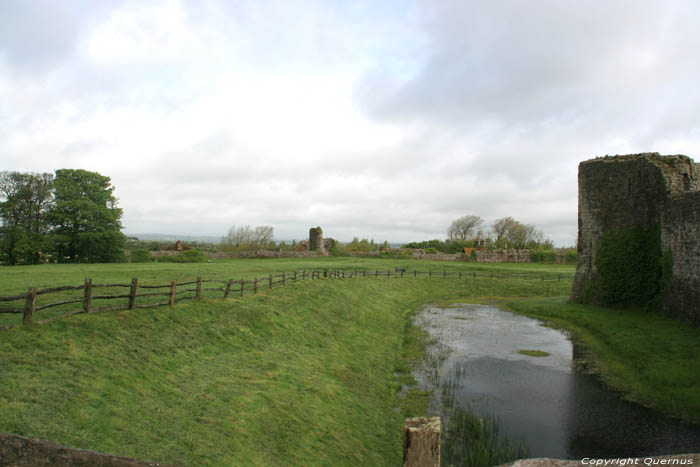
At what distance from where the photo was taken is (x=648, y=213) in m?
20.8

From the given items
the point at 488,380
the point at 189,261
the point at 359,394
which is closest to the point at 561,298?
the point at 488,380

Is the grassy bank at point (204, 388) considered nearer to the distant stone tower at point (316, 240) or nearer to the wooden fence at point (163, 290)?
the wooden fence at point (163, 290)

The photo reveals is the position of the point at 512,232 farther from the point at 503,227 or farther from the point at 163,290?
the point at 163,290

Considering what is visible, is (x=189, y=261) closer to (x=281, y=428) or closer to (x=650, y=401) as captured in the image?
(x=281, y=428)

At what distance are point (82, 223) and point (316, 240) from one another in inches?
1184

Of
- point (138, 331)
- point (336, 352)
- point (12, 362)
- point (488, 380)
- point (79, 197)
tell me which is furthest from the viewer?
point (79, 197)

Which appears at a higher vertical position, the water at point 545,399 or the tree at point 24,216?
the tree at point 24,216

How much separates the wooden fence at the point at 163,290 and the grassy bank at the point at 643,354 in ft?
48.7

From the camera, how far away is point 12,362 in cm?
779

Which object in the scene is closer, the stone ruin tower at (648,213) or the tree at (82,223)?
the stone ruin tower at (648,213)

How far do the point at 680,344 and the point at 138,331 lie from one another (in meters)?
18.4

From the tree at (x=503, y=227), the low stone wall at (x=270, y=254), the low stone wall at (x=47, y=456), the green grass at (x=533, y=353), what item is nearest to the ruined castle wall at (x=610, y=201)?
the green grass at (x=533, y=353)

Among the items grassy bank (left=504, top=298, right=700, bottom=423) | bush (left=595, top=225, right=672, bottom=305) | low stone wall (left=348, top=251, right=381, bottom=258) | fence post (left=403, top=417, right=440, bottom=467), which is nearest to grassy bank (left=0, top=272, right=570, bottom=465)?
fence post (left=403, top=417, right=440, bottom=467)

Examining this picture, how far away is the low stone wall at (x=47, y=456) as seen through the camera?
259 centimetres
